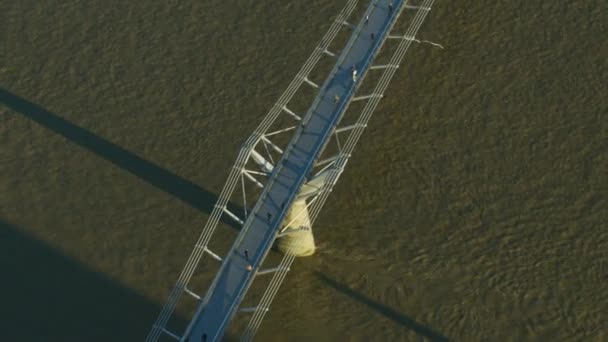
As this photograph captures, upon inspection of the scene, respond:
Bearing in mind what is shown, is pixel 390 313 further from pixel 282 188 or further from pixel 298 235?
pixel 282 188

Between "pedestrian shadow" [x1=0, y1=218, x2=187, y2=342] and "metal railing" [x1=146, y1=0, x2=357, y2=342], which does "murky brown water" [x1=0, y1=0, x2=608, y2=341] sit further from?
"metal railing" [x1=146, y1=0, x2=357, y2=342]

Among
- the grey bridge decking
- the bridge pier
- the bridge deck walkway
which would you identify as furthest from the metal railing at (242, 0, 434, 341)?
the bridge deck walkway

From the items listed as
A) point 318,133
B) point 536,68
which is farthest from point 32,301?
point 536,68

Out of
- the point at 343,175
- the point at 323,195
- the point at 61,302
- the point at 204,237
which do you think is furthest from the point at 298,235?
the point at 61,302

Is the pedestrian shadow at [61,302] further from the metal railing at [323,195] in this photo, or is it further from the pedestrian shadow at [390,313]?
the pedestrian shadow at [390,313]

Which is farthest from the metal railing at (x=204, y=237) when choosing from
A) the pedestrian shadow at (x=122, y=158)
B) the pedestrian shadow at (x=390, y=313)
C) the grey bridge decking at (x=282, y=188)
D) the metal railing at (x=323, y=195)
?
the pedestrian shadow at (x=390, y=313)
